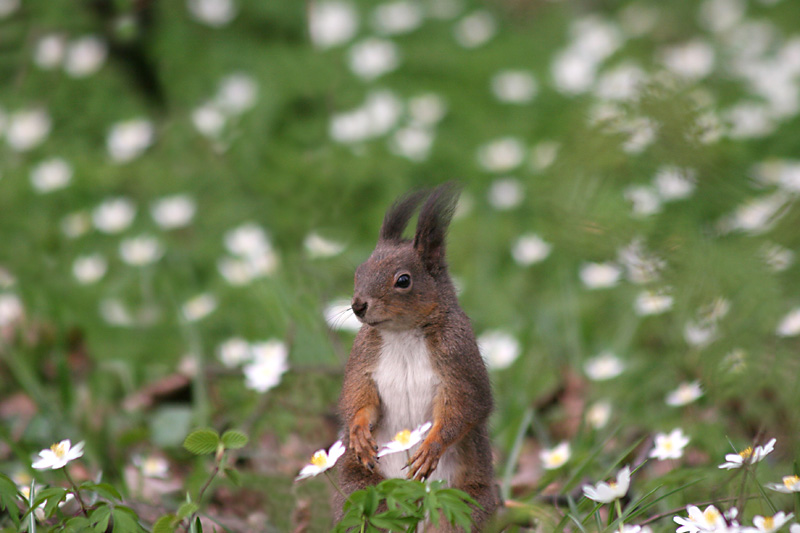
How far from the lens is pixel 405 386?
2.37m

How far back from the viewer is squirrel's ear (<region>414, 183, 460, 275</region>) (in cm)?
240

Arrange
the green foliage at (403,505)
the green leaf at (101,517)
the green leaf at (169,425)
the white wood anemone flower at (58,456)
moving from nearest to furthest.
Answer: the green foliage at (403,505) < the green leaf at (101,517) < the white wood anemone flower at (58,456) < the green leaf at (169,425)

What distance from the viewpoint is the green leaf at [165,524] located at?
219cm

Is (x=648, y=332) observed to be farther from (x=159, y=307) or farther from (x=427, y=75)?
(x=427, y=75)

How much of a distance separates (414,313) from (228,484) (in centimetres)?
129

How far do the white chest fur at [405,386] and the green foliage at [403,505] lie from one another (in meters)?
0.32

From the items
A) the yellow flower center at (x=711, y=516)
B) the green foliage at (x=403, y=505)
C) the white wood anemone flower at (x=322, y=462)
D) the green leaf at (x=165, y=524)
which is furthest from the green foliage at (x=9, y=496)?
the yellow flower center at (x=711, y=516)

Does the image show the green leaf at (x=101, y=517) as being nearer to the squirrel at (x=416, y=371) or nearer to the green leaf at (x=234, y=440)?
the green leaf at (x=234, y=440)

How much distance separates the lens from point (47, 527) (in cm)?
238

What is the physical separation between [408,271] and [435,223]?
16cm

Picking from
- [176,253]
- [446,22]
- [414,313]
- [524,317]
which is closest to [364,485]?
[414,313]

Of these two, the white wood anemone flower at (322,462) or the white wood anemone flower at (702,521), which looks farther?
the white wood anemone flower at (322,462)

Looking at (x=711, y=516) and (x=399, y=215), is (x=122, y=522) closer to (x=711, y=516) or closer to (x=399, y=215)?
(x=399, y=215)

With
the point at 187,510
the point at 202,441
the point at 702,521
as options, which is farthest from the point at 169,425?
the point at 702,521
